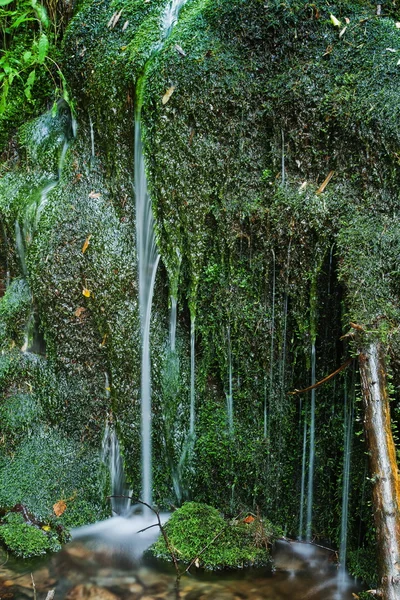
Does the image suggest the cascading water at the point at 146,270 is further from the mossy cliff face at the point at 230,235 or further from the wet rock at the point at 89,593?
the wet rock at the point at 89,593

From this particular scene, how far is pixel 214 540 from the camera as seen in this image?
12.2ft

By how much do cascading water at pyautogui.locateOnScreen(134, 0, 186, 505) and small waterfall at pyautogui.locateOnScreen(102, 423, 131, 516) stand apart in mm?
177

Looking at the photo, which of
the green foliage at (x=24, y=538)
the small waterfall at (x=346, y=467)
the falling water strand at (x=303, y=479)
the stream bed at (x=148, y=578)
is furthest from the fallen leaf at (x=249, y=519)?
the green foliage at (x=24, y=538)

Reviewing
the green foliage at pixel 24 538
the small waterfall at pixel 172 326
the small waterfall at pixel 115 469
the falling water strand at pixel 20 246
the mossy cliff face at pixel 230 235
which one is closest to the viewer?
the mossy cliff face at pixel 230 235

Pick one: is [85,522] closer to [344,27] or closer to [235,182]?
[235,182]

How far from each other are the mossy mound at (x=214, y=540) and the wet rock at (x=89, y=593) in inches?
17.5

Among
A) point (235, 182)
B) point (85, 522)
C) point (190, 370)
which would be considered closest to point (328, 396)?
point (190, 370)

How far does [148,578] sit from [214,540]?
51 cm

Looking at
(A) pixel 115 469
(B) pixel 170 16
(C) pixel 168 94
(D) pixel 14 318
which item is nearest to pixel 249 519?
(A) pixel 115 469

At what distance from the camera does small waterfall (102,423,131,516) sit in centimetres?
421

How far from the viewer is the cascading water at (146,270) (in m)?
4.03

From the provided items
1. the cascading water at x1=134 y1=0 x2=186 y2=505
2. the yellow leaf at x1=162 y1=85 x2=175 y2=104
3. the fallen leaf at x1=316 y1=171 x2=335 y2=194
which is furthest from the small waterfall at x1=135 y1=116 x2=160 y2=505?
the fallen leaf at x1=316 y1=171 x2=335 y2=194

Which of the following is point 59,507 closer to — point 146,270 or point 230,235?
point 146,270

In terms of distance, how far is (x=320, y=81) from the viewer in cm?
359
